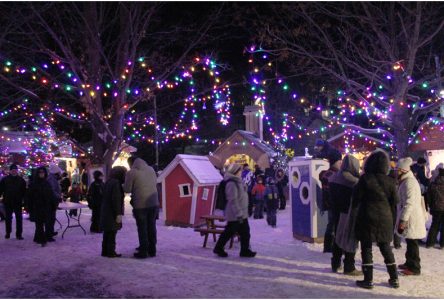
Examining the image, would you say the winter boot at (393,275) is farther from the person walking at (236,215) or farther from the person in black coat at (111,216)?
the person in black coat at (111,216)

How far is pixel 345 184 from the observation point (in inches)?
247

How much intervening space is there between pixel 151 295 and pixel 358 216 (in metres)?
2.75

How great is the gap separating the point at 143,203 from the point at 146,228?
449 millimetres

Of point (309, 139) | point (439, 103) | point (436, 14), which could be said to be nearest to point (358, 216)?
point (439, 103)

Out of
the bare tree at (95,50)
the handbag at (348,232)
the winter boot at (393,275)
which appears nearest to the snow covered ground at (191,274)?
the winter boot at (393,275)

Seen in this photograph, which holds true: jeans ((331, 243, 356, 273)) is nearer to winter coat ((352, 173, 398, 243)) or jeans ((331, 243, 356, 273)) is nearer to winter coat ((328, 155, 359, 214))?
winter coat ((328, 155, 359, 214))

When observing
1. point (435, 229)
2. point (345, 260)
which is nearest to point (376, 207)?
point (345, 260)

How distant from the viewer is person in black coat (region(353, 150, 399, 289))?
211 inches

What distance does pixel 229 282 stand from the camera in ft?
18.9

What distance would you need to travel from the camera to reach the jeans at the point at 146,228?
24.7 feet

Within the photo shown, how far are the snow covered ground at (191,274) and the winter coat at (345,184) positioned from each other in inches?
38.9

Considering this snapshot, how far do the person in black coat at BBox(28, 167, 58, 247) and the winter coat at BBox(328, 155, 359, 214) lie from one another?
6020 mm

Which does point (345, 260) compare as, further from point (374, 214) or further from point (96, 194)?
point (96, 194)

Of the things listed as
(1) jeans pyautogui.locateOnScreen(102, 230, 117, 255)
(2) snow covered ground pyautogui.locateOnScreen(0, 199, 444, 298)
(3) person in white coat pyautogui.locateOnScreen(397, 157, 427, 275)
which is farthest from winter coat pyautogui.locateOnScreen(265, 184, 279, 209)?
(3) person in white coat pyautogui.locateOnScreen(397, 157, 427, 275)
